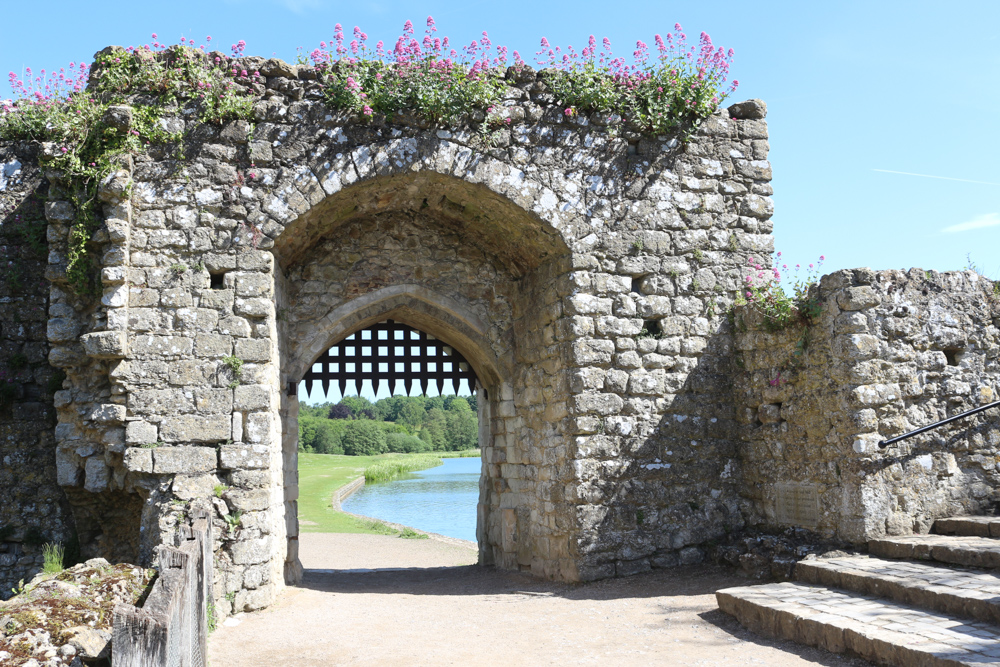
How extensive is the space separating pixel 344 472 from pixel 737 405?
22401 millimetres

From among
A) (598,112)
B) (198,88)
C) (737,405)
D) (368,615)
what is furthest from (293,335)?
(737,405)

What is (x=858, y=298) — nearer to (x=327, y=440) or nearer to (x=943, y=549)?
(x=943, y=549)

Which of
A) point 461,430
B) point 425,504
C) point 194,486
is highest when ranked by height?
point 194,486

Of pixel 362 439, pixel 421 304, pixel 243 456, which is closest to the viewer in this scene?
pixel 243 456

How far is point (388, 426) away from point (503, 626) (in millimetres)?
46125

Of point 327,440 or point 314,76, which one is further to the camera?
point 327,440

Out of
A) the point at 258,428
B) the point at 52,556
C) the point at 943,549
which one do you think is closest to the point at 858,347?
the point at 943,549

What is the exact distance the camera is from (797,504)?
18.0 feet

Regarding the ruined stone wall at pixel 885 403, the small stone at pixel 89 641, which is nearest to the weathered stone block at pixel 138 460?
the small stone at pixel 89 641

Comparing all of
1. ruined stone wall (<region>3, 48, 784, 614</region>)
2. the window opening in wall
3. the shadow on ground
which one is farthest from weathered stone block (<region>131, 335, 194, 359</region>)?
the window opening in wall

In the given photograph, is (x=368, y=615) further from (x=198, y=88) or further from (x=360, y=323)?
(x=198, y=88)

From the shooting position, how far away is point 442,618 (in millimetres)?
4996

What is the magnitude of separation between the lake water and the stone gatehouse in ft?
24.4

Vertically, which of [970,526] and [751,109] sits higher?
[751,109]
